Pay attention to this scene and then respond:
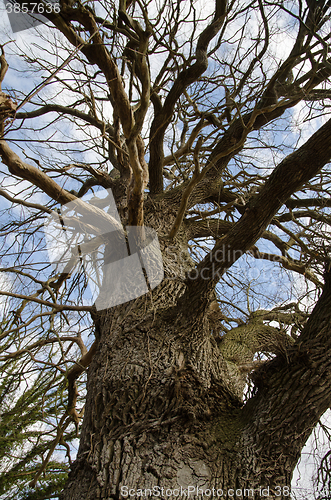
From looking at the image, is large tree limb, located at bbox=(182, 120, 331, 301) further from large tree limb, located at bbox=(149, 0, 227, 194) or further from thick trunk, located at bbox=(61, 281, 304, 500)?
large tree limb, located at bbox=(149, 0, 227, 194)

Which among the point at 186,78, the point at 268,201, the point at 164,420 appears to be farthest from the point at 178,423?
the point at 186,78

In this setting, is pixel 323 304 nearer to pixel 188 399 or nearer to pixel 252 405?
pixel 252 405

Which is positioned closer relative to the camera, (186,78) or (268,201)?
(268,201)

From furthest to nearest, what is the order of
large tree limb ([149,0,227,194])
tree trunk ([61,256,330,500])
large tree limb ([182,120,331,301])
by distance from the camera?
1. large tree limb ([149,0,227,194])
2. large tree limb ([182,120,331,301])
3. tree trunk ([61,256,330,500])

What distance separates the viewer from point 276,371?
1.51m

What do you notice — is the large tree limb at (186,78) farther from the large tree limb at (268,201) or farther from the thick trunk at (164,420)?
the thick trunk at (164,420)

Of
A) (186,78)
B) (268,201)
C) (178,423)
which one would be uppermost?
(186,78)

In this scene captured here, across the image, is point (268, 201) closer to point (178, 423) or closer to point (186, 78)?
point (178, 423)

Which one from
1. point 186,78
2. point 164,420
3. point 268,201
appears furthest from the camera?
point 186,78

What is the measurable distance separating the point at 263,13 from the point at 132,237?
7.36ft

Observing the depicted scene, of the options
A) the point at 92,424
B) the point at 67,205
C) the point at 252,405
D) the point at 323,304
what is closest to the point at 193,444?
the point at 252,405

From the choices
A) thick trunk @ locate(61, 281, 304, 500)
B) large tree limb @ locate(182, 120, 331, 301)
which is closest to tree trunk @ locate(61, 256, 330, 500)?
thick trunk @ locate(61, 281, 304, 500)

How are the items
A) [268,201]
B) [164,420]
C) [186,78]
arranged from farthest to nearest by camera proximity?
1. [186,78]
2. [268,201]
3. [164,420]

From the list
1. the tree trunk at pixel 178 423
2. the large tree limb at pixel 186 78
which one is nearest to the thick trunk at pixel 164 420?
the tree trunk at pixel 178 423
